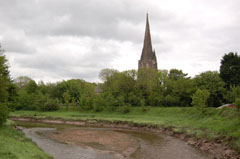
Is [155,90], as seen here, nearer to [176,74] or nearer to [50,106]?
[176,74]

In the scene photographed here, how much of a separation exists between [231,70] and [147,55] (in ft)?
142

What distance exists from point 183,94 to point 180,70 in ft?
48.9

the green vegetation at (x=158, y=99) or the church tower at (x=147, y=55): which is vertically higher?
the church tower at (x=147, y=55)

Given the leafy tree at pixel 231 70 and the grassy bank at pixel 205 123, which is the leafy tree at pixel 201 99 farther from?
the leafy tree at pixel 231 70

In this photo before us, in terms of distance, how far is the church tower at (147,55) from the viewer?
92688 millimetres

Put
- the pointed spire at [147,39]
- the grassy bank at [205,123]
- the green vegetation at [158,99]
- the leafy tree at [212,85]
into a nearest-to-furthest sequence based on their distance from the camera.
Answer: the grassy bank at [205,123] → the green vegetation at [158,99] → the leafy tree at [212,85] → the pointed spire at [147,39]

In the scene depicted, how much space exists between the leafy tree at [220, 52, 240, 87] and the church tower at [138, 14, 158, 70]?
38998 millimetres

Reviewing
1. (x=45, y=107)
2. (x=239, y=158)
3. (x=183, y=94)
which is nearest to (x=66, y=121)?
(x=45, y=107)

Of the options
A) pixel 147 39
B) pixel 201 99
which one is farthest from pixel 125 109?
pixel 147 39

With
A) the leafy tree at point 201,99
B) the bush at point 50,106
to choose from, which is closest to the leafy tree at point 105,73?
the bush at point 50,106

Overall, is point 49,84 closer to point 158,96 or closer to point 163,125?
point 158,96

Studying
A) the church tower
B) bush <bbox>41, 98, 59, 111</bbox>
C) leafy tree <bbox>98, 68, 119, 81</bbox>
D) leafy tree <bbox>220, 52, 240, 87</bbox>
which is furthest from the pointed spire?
bush <bbox>41, 98, 59, 111</bbox>

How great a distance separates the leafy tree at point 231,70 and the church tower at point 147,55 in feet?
128

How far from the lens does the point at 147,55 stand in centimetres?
9375
